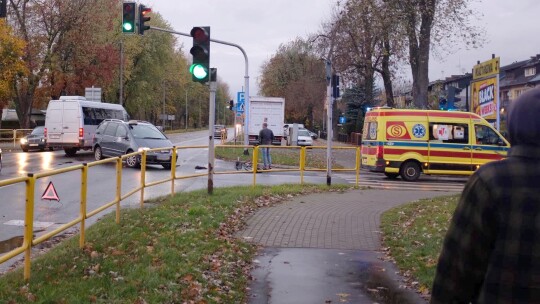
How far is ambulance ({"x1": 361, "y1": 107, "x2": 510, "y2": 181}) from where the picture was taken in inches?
825

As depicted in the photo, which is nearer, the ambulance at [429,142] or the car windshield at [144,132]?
the ambulance at [429,142]

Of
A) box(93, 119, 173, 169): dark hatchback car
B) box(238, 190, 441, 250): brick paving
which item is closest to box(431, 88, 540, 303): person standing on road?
box(238, 190, 441, 250): brick paving

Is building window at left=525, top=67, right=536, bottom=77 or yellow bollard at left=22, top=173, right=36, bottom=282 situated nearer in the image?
yellow bollard at left=22, top=173, right=36, bottom=282

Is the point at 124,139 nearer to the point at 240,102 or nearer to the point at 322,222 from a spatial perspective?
the point at 322,222

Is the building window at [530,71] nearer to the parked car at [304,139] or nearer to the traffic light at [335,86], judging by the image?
the parked car at [304,139]

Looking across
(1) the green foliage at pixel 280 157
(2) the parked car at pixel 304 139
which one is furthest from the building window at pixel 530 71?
(1) the green foliage at pixel 280 157

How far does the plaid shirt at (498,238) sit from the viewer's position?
2277mm

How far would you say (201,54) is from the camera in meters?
12.3

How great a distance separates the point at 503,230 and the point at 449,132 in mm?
19581

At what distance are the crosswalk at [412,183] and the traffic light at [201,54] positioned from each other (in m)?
7.60

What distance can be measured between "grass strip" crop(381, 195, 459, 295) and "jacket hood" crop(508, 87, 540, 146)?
412 centimetres

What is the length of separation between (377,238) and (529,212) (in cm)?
727

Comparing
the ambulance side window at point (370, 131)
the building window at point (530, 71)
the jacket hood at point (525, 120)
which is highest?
the building window at point (530, 71)

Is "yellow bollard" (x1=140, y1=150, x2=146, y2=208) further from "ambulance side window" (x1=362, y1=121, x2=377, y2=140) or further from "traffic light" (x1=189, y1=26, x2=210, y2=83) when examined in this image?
"ambulance side window" (x1=362, y1=121, x2=377, y2=140)
